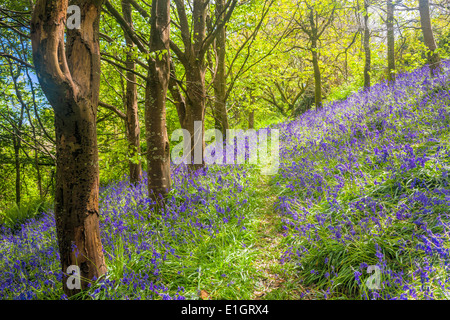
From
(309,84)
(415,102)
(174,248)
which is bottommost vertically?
(174,248)

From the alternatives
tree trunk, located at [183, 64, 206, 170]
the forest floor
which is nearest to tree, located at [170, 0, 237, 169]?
tree trunk, located at [183, 64, 206, 170]

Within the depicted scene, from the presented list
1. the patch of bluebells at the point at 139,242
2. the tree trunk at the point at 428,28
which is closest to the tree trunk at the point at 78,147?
the patch of bluebells at the point at 139,242

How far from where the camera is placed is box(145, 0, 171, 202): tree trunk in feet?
13.7

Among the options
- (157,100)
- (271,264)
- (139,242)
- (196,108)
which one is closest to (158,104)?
(157,100)

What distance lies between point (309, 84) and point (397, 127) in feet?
57.9

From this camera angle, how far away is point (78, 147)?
2.49 m

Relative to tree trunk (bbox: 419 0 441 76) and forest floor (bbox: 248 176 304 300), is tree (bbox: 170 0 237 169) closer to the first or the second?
forest floor (bbox: 248 176 304 300)

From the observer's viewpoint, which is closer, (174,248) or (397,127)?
(174,248)

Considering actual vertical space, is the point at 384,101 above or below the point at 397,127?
above

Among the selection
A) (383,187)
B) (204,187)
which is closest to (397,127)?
(383,187)

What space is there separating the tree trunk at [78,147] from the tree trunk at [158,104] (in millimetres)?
1497

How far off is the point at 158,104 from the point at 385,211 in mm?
3508
